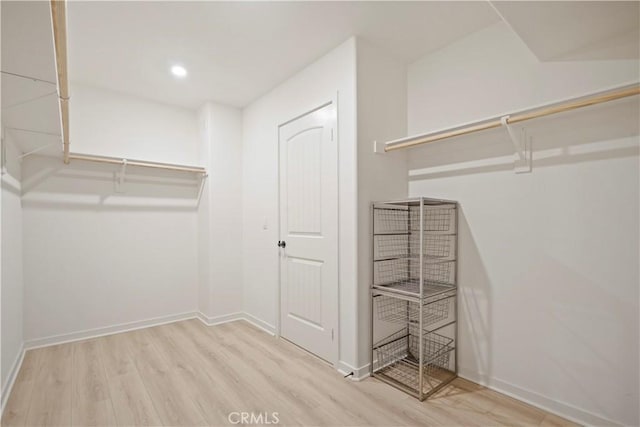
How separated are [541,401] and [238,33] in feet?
10.3

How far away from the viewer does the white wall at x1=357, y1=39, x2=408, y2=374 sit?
2.37 metres

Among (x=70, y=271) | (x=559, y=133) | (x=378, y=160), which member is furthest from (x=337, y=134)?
(x=70, y=271)

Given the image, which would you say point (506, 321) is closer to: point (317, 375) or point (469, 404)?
point (469, 404)

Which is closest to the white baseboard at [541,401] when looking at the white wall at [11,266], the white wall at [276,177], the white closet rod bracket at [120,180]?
the white wall at [276,177]

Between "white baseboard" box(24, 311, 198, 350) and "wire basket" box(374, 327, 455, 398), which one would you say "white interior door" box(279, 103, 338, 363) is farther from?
"white baseboard" box(24, 311, 198, 350)

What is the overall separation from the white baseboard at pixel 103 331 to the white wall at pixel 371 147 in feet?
7.74

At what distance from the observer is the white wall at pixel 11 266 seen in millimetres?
2096

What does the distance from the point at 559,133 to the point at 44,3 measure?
2.44 meters

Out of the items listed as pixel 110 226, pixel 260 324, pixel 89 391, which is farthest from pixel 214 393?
pixel 110 226

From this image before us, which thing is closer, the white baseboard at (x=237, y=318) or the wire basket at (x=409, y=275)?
the wire basket at (x=409, y=275)

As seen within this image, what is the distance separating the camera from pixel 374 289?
2393 millimetres

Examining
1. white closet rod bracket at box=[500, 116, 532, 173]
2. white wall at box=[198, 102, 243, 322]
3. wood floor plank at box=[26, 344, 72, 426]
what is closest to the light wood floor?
wood floor plank at box=[26, 344, 72, 426]

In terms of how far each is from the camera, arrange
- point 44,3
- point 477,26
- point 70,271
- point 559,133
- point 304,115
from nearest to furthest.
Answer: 1. point 44,3
2. point 559,133
3. point 477,26
4. point 304,115
5. point 70,271

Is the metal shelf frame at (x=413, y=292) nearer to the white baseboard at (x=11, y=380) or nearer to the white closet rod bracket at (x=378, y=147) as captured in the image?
the white closet rod bracket at (x=378, y=147)
